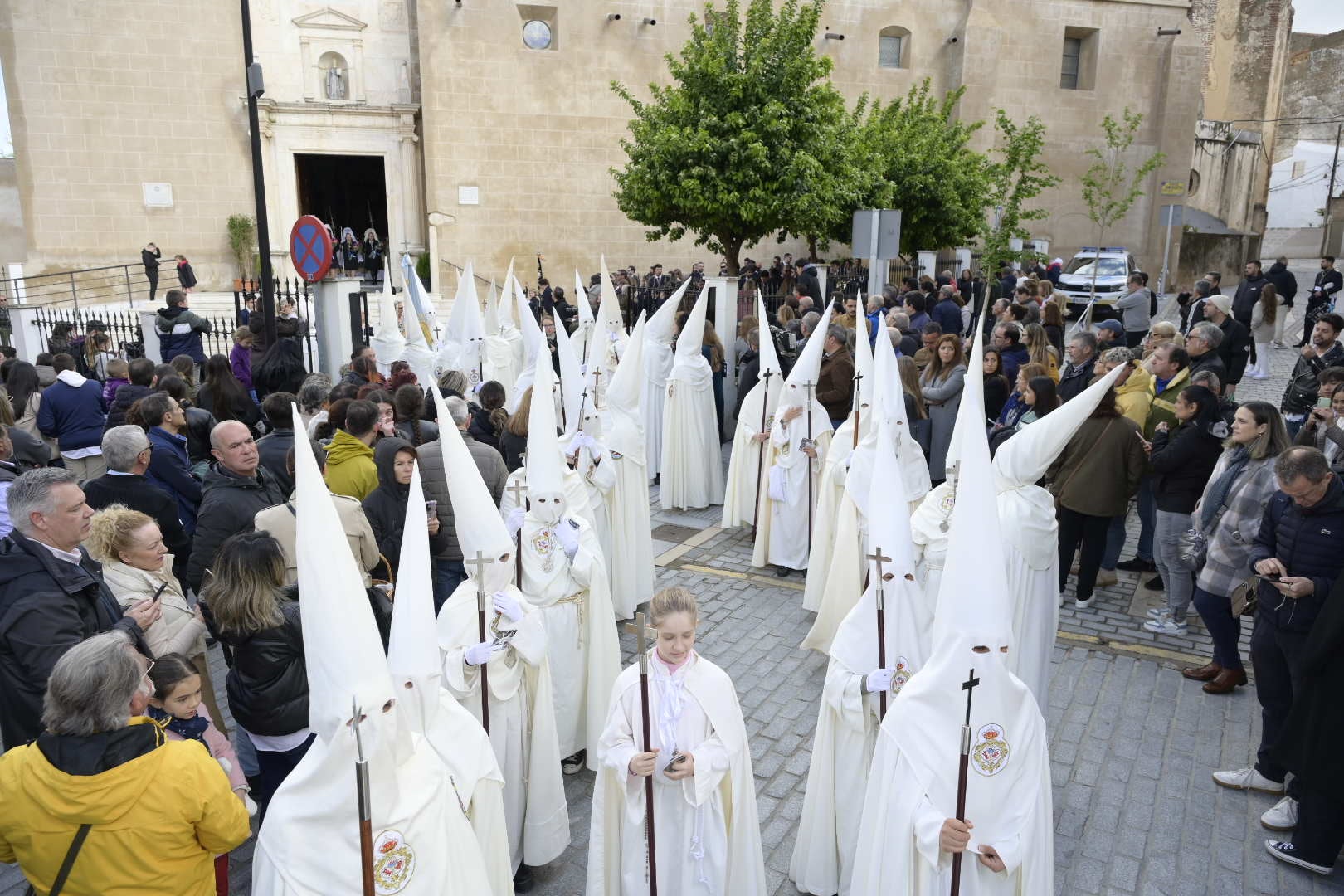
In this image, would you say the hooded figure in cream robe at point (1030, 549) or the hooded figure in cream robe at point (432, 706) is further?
the hooded figure in cream robe at point (1030, 549)

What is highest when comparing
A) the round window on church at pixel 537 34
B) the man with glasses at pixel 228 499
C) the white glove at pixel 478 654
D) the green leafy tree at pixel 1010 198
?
the round window on church at pixel 537 34

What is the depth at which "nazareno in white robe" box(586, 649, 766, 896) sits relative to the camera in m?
3.53

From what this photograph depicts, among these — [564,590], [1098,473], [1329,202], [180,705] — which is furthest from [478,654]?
[1329,202]

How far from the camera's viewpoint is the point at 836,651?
13.6 feet

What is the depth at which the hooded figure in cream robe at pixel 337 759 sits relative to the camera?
274cm

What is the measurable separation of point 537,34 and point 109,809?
82.9 ft

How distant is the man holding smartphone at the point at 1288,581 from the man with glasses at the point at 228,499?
5285 mm

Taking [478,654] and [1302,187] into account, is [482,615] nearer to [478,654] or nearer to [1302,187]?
[478,654]

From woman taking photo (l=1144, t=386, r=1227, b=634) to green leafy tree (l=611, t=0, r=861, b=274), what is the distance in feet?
29.6

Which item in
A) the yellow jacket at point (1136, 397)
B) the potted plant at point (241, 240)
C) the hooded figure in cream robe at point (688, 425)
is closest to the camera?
the yellow jacket at point (1136, 397)

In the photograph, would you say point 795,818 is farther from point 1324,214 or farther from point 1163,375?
point 1324,214

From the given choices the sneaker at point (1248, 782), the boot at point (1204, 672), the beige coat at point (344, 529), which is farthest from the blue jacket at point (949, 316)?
the beige coat at point (344, 529)

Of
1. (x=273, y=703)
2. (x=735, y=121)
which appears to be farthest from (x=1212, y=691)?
(x=735, y=121)

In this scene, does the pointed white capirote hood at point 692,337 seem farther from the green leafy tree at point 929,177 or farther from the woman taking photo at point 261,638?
the green leafy tree at point 929,177
